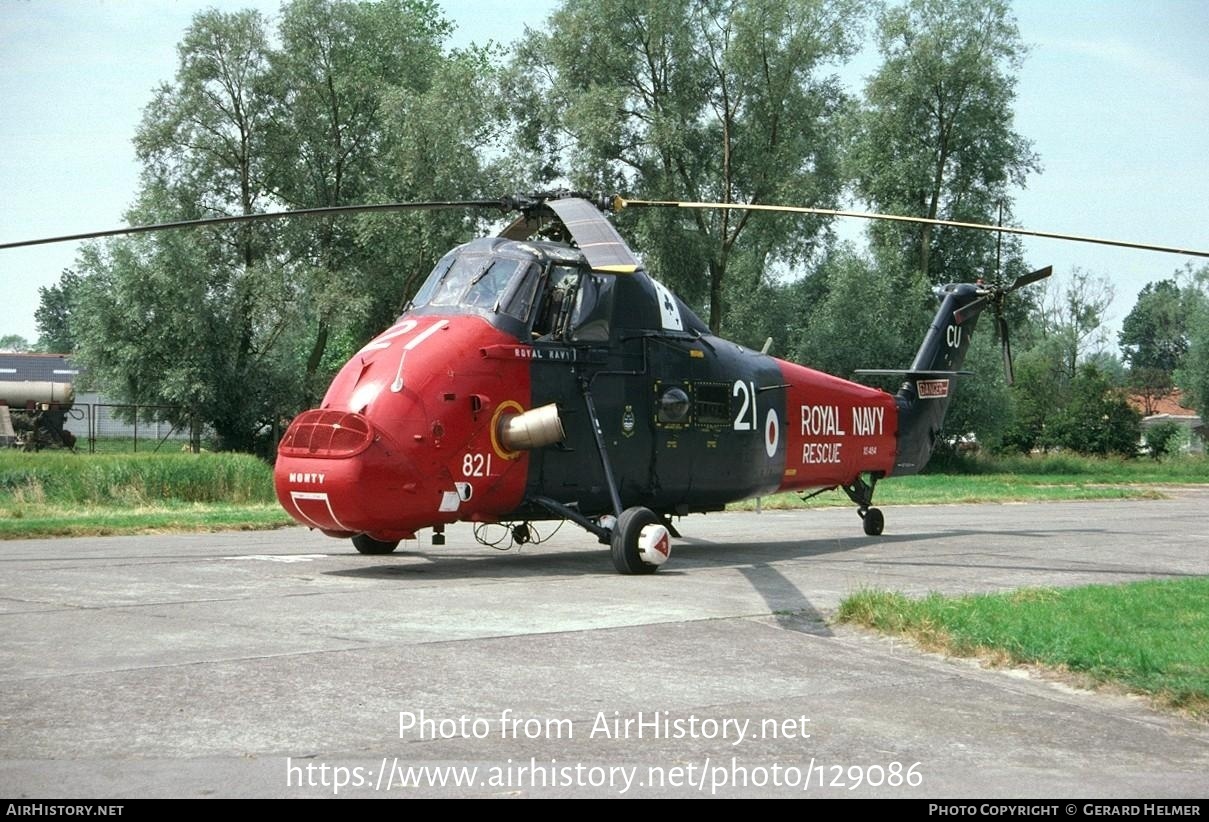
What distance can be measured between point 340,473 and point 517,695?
6.21m

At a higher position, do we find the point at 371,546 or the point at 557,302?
the point at 557,302

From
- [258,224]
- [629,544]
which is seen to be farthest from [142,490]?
[258,224]

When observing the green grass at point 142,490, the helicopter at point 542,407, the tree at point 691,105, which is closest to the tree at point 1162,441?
the tree at point 691,105

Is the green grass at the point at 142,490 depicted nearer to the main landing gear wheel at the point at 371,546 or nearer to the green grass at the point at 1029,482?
the main landing gear wheel at the point at 371,546

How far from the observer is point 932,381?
22.7m

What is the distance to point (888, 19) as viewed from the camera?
5716cm

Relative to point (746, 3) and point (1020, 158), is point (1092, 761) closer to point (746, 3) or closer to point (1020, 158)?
point (746, 3)

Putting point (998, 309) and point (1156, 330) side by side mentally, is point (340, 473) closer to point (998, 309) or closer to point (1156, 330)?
point (998, 309)

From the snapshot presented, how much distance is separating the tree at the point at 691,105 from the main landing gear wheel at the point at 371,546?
33237 millimetres

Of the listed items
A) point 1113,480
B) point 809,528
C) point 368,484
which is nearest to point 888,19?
point 1113,480

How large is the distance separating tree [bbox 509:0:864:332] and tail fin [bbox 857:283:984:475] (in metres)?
25.7

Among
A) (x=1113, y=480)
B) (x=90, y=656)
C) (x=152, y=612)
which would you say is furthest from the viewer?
(x=1113, y=480)

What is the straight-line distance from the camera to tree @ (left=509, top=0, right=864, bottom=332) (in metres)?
48.5

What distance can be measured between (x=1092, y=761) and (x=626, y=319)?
34.1 ft
